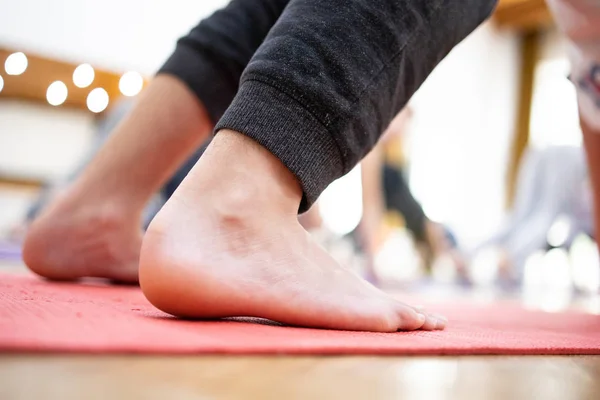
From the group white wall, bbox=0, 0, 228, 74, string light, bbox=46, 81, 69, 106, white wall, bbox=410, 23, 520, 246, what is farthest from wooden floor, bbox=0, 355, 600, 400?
white wall, bbox=410, 23, 520, 246

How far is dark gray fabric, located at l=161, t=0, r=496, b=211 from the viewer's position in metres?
0.49

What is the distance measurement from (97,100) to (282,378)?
11.5 feet

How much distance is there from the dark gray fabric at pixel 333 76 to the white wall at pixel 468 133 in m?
5.34

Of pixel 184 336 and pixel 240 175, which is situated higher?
pixel 240 175

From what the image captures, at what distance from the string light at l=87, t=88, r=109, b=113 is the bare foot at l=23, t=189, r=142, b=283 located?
9.44 feet

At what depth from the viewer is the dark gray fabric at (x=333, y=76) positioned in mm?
494

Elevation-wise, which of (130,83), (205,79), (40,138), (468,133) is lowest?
(205,79)

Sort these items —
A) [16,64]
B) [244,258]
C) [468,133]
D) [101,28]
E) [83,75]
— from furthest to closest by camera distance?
[468,133] < [101,28] < [83,75] < [16,64] < [244,258]

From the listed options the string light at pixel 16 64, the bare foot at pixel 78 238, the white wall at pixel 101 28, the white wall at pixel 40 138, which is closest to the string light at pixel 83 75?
the white wall at pixel 101 28

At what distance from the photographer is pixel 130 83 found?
3.73m

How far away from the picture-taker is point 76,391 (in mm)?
242

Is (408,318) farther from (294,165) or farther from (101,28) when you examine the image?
(101,28)

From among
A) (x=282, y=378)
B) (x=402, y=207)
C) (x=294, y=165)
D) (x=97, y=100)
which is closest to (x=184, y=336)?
(x=282, y=378)

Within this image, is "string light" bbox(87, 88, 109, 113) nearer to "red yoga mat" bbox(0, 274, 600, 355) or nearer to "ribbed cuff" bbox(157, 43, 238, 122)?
"ribbed cuff" bbox(157, 43, 238, 122)
